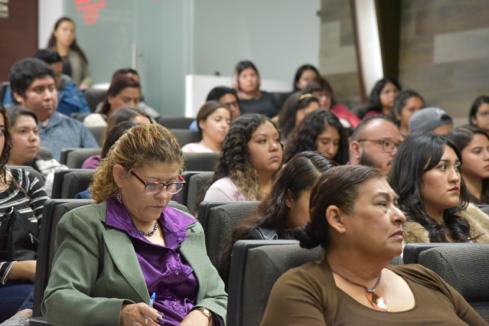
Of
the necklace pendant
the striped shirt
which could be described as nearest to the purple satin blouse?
the necklace pendant

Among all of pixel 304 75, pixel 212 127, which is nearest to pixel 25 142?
pixel 212 127

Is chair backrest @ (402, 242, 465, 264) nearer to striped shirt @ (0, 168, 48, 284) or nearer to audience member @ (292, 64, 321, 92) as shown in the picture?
striped shirt @ (0, 168, 48, 284)

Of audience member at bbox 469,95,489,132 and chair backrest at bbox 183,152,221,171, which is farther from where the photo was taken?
audience member at bbox 469,95,489,132

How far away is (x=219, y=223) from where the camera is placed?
330 centimetres

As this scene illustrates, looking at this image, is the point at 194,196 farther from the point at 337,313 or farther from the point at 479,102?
the point at 479,102

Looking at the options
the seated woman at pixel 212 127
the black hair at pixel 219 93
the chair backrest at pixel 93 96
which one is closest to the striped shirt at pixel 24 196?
the seated woman at pixel 212 127

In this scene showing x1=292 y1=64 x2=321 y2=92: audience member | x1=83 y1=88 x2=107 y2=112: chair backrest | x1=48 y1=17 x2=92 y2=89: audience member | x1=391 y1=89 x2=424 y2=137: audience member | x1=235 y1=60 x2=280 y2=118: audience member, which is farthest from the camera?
x1=48 y1=17 x2=92 y2=89: audience member

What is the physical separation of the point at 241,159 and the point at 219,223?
1.14 metres

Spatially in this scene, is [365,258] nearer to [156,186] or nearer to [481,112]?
[156,186]

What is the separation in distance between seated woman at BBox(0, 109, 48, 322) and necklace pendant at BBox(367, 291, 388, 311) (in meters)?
1.24

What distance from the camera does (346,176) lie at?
2562 millimetres

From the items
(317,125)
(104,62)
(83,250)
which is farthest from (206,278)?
(104,62)

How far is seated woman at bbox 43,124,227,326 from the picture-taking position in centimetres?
264

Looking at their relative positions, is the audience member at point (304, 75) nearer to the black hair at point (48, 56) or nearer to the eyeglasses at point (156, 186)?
the black hair at point (48, 56)
